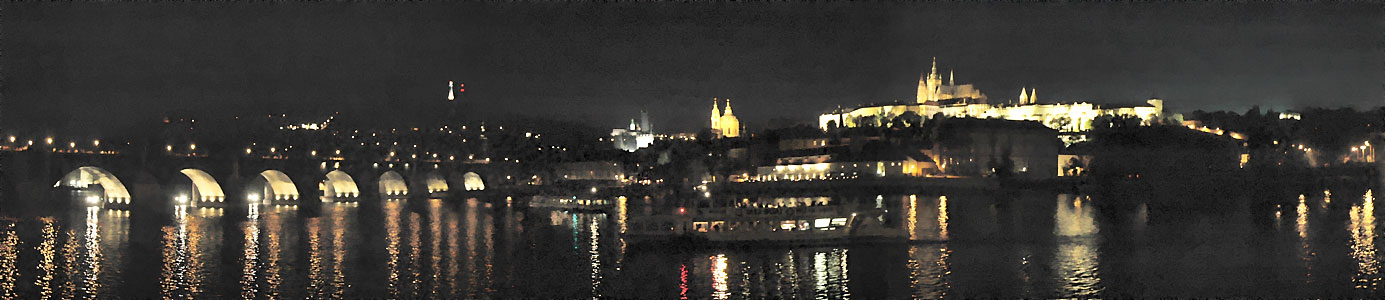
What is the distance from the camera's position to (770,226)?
113 feet

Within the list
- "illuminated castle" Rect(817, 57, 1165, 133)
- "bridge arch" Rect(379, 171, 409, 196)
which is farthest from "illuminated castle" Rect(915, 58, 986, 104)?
"bridge arch" Rect(379, 171, 409, 196)

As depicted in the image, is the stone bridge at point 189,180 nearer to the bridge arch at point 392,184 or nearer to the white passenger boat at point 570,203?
the bridge arch at point 392,184

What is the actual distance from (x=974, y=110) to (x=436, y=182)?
62327 millimetres

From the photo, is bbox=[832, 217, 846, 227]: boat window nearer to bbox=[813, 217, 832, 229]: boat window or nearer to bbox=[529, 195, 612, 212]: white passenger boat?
bbox=[813, 217, 832, 229]: boat window

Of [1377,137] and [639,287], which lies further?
[1377,137]

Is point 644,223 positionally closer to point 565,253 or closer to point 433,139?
point 565,253

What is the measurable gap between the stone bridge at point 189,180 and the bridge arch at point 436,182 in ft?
12.4

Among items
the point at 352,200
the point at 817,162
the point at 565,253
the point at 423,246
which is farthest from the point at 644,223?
the point at 817,162

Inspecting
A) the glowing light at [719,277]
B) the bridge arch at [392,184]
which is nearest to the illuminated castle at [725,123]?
the bridge arch at [392,184]

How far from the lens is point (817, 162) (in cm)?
9375

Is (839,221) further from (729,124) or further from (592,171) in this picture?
(729,124)

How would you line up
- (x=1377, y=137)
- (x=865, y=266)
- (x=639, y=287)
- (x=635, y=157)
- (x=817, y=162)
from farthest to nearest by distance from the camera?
1. (x=635, y=157)
2. (x=817, y=162)
3. (x=1377, y=137)
4. (x=865, y=266)
5. (x=639, y=287)

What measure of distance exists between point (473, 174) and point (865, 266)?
65.8m

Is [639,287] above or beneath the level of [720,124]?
beneath
